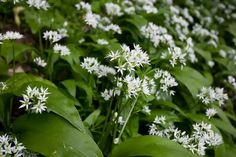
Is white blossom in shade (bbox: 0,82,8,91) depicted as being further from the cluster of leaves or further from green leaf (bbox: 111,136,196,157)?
green leaf (bbox: 111,136,196,157)

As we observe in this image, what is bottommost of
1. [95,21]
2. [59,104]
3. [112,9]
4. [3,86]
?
[59,104]

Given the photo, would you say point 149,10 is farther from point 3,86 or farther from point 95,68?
point 3,86

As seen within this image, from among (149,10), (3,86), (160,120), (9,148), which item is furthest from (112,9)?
(9,148)

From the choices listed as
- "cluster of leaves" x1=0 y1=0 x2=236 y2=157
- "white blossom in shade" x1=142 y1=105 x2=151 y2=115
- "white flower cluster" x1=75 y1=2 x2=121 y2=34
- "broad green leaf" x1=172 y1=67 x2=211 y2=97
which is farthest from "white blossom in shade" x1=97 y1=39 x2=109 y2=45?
"white blossom in shade" x1=142 y1=105 x2=151 y2=115

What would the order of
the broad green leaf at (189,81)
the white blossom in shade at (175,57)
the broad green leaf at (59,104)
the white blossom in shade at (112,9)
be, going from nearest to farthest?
the broad green leaf at (59,104) → the white blossom in shade at (175,57) → the broad green leaf at (189,81) → the white blossom in shade at (112,9)

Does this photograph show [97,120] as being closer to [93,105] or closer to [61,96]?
[93,105]

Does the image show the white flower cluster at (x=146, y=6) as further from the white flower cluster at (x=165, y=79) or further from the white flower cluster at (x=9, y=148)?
the white flower cluster at (x=9, y=148)

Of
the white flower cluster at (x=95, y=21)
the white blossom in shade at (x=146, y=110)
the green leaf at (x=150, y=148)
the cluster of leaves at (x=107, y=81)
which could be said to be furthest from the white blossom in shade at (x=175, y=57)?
the white flower cluster at (x=95, y=21)
